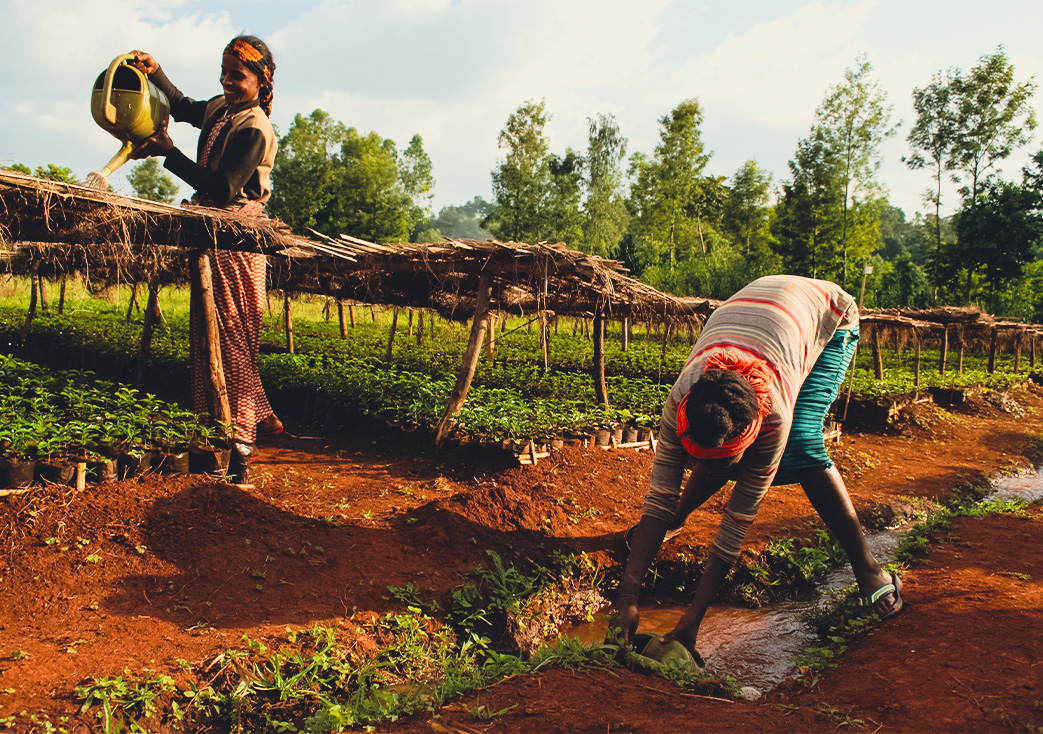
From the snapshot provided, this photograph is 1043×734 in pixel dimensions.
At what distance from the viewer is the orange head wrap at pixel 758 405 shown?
8.86 feet

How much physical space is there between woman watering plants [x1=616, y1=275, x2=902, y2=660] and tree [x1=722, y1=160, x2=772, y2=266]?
34787mm

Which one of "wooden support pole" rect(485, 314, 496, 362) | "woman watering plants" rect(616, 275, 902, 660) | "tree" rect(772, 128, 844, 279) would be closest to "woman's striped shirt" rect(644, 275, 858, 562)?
"woman watering plants" rect(616, 275, 902, 660)

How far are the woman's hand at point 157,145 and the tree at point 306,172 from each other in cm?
3178

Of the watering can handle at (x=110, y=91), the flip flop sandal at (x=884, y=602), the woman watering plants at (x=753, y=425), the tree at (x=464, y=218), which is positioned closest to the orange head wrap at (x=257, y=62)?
the watering can handle at (x=110, y=91)

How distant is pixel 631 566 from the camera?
10.1 ft

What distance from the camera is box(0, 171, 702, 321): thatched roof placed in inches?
175

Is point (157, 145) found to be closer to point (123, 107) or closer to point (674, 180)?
point (123, 107)

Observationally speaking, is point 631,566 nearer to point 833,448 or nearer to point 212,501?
point 212,501

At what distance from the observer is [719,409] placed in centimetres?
258

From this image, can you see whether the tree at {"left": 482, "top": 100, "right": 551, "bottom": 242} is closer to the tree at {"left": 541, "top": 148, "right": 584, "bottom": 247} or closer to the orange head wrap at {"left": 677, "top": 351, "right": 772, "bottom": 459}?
the tree at {"left": 541, "top": 148, "right": 584, "bottom": 247}

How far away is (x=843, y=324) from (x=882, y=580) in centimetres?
140

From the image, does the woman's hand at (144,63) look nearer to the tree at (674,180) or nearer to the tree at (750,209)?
the tree at (674,180)

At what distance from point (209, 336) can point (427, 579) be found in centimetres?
264

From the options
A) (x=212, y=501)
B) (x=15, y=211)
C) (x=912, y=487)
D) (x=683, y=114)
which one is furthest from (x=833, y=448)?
(x=683, y=114)
